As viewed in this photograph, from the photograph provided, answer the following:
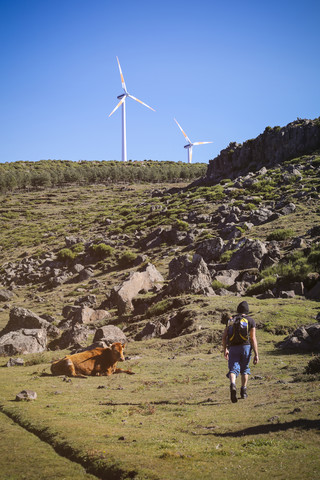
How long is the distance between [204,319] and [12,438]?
14774 millimetres

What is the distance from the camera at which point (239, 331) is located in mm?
10000

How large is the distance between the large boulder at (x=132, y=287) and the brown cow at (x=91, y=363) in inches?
500

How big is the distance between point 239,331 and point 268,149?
238 ft

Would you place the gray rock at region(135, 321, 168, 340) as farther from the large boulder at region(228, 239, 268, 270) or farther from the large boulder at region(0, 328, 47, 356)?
the large boulder at region(228, 239, 268, 270)

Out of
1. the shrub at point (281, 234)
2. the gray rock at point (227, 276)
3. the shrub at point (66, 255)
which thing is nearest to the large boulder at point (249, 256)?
the gray rock at point (227, 276)

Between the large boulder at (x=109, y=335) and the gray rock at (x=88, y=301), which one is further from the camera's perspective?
the gray rock at (x=88, y=301)

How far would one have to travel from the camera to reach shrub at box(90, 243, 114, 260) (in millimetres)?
48625

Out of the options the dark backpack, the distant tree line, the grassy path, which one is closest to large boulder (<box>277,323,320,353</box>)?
the dark backpack

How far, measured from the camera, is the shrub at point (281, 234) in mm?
37250

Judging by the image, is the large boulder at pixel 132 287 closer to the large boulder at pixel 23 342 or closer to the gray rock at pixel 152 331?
the gray rock at pixel 152 331

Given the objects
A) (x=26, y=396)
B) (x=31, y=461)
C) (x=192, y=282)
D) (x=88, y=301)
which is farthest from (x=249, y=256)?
(x=31, y=461)

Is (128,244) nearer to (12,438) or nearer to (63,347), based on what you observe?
(63,347)

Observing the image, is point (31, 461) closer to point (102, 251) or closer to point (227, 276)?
point (227, 276)

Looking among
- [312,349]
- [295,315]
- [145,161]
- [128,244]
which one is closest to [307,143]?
[128,244]
